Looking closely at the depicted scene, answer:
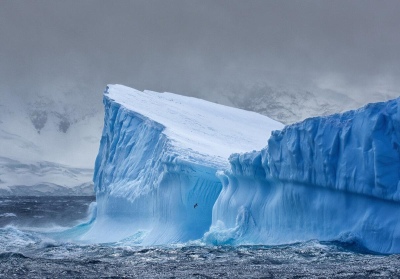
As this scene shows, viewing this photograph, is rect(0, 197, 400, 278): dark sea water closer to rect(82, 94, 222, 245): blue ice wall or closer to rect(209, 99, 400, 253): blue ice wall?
rect(209, 99, 400, 253): blue ice wall

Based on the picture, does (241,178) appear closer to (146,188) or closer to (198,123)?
(146,188)

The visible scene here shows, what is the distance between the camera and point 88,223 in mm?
25469

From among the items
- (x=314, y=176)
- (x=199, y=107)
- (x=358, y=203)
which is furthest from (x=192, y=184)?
(x=199, y=107)

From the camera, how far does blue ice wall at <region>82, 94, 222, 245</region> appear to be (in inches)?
708

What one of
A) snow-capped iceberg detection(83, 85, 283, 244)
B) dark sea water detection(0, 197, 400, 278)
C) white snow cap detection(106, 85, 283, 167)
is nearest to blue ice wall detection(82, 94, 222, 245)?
snow-capped iceberg detection(83, 85, 283, 244)

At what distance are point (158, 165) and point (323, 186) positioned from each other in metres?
7.00

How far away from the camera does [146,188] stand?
64.3 feet

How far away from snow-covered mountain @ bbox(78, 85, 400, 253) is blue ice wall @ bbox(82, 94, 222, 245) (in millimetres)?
35

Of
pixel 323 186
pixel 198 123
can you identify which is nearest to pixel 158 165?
pixel 198 123

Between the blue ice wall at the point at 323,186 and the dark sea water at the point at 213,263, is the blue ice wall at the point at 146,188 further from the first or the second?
the dark sea water at the point at 213,263

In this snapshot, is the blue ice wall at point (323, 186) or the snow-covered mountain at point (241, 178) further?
the snow-covered mountain at point (241, 178)

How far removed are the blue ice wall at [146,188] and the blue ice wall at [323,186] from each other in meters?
1.48

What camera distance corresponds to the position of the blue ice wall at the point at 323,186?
38.8 feet

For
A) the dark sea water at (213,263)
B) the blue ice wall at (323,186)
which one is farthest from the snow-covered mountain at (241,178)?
the dark sea water at (213,263)
